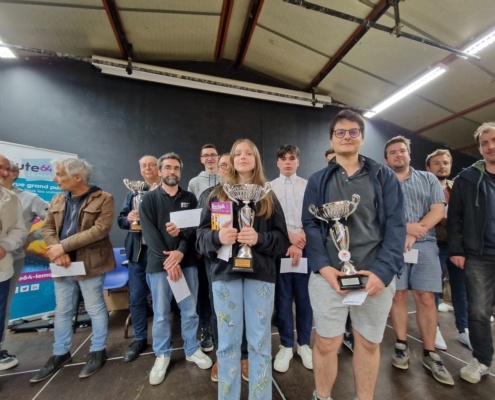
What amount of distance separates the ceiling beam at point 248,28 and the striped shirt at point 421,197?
3.38 metres

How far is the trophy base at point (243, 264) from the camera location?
1.20 m

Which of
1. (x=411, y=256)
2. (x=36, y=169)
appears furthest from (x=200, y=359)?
(x=36, y=169)

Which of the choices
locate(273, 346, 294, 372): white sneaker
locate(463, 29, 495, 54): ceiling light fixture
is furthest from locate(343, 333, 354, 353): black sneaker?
locate(463, 29, 495, 54): ceiling light fixture

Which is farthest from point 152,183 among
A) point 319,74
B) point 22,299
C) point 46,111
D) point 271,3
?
point 319,74

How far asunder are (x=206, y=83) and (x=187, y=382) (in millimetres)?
4495

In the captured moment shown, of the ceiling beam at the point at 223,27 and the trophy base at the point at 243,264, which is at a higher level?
the ceiling beam at the point at 223,27

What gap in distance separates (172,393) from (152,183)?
1789 mm

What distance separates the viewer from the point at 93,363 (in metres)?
1.86

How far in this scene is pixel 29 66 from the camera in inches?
146

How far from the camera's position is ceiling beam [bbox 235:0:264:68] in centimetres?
352

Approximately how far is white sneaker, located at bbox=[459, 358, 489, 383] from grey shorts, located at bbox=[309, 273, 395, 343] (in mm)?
A: 1100

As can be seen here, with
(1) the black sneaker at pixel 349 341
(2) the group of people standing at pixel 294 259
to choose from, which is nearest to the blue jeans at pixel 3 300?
(2) the group of people standing at pixel 294 259

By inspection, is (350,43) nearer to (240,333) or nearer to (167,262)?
(167,262)

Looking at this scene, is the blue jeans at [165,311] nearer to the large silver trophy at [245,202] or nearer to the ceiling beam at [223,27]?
the large silver trophy at [245,202]
